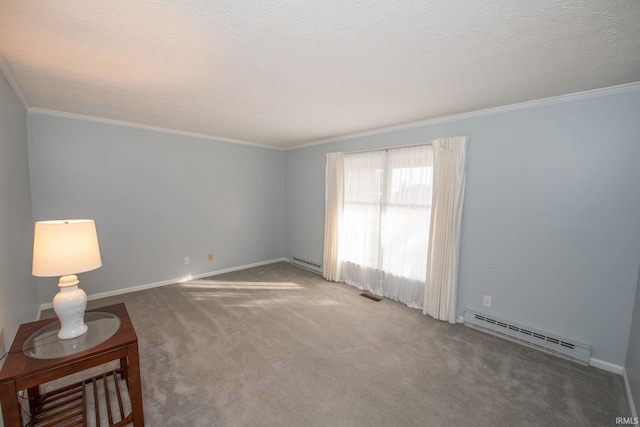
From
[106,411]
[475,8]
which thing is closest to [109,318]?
[106,411]

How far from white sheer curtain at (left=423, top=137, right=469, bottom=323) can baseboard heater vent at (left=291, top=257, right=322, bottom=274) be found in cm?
211

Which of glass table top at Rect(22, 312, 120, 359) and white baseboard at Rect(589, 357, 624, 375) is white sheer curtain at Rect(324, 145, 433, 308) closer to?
white baseboard at Rect(589, 357, 624, 375)

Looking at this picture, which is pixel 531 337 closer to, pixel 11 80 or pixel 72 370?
pixel 72 370

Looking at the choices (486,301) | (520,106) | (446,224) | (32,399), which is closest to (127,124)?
(32,399)

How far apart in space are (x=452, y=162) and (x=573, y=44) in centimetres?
149

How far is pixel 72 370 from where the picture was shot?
1.42m

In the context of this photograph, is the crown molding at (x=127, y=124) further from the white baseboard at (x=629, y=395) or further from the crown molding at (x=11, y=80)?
the white baseboard at (x=629, y=395)

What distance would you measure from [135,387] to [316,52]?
2353 millimetres

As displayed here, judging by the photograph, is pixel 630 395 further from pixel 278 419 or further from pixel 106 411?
pixel 106 411

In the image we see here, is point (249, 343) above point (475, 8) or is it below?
below

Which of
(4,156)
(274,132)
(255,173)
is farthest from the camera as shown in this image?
(255,173)

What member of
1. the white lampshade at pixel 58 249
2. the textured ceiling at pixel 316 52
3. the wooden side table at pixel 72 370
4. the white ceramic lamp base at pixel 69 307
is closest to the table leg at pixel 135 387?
the wooden side table at pixel 72 370

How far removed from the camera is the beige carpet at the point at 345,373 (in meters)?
1.76

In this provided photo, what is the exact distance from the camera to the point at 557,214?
2.44m
